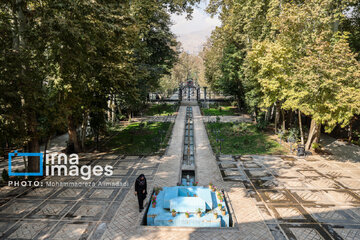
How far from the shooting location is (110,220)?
27.4 ft

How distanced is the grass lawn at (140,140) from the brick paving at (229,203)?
78.7 inches

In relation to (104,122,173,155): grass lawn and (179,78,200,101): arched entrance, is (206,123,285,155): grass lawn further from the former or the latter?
(179,78,200,101): arched entrance

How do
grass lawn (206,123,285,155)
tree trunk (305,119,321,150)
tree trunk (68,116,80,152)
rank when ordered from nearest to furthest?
tree trunk (68,116,80,152) → tree trunk (305,119,321,150) → grass lawn (206,123,285,155)

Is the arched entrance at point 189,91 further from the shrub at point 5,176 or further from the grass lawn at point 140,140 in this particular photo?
the shrub at point 5,176

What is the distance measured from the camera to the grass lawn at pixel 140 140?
16.7 meters

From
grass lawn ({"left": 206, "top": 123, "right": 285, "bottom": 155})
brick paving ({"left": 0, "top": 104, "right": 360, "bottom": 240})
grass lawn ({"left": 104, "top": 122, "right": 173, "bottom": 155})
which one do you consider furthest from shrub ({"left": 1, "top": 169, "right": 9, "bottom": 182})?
grass lawn ({"left": 206, "top": 123, "right": 285, "bottom": 155})

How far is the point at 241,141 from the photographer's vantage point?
18.9 m

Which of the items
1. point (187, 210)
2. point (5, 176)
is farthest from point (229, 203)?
point (5, 176)

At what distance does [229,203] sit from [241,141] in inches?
398

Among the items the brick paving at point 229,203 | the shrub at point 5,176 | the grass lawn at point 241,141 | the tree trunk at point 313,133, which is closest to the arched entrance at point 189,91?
the grass lawn at point 241,141

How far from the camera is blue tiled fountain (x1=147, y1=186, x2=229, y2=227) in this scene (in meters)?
7.90

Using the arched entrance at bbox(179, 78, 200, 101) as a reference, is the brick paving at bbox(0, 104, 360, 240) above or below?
below

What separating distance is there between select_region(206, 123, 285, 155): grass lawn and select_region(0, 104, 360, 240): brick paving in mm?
2017

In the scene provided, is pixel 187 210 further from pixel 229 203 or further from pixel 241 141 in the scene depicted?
pixel 241 141
